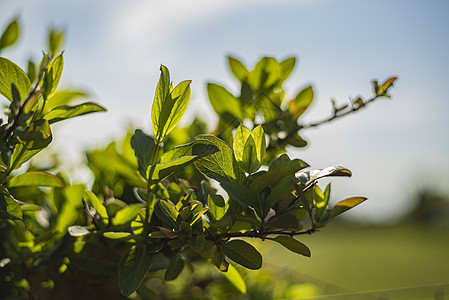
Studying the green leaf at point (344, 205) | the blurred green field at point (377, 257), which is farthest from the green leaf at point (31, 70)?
the blurred green field at point (377, 257)

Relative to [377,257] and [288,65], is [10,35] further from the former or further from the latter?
[377,257]

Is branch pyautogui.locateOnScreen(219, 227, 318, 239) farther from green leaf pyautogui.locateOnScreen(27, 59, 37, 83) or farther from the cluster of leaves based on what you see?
green leaf pyautogui.locateOnScreen(27, 59, 37, 83)

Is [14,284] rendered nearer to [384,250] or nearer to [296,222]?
[296,222]

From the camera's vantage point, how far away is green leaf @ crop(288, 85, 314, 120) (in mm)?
408

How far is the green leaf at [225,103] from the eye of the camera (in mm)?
399

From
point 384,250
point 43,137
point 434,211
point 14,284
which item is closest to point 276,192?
point 43,137

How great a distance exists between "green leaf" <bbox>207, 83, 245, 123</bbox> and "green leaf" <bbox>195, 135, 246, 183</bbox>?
16cm

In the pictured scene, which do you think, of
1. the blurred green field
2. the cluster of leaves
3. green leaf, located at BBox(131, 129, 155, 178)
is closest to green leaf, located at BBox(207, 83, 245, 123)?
the cluster of leaves

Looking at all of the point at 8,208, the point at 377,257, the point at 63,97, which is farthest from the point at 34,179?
the point at 377,257

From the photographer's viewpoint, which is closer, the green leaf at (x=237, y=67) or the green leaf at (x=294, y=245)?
the green leaf at (x=294, y=245)

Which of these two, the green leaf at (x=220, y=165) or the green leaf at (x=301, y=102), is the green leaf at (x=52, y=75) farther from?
the green leaf at (x=301, y=102)

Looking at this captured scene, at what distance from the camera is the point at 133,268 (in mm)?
272

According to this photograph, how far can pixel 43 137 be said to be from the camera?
0.24 metres

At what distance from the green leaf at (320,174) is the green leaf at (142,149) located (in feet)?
0.41
